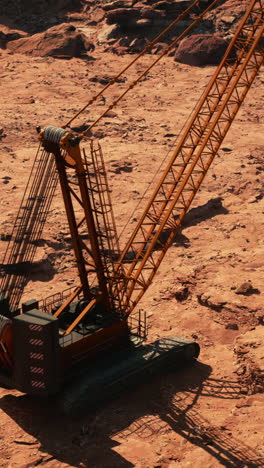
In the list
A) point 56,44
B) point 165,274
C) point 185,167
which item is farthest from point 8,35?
point 185,167

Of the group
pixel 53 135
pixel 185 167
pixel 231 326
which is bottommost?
pixel 231 326

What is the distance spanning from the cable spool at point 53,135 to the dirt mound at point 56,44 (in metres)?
35.4

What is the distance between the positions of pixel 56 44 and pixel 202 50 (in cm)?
1138

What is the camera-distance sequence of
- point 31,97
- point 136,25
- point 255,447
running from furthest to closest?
point 136,25 < point 31,97 < point 255,447

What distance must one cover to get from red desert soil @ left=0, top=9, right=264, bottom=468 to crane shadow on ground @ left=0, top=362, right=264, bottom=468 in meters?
0.03

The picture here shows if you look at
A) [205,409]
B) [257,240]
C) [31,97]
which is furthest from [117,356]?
[31,97]

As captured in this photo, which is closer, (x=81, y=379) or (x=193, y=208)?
(x=81, y=379)

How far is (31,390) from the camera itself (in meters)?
19.0

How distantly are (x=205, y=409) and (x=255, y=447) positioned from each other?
2.16 m

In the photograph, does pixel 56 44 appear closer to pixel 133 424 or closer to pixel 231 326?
pixel 231 326

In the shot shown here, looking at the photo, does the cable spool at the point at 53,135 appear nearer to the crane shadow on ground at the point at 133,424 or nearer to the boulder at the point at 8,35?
the crane shadow on ground at the point at 133,424

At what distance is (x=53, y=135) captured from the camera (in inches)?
746

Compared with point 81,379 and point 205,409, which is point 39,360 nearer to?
point 81,379

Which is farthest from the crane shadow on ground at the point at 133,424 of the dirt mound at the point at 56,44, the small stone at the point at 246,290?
the dirt mound at the point at 56,44
